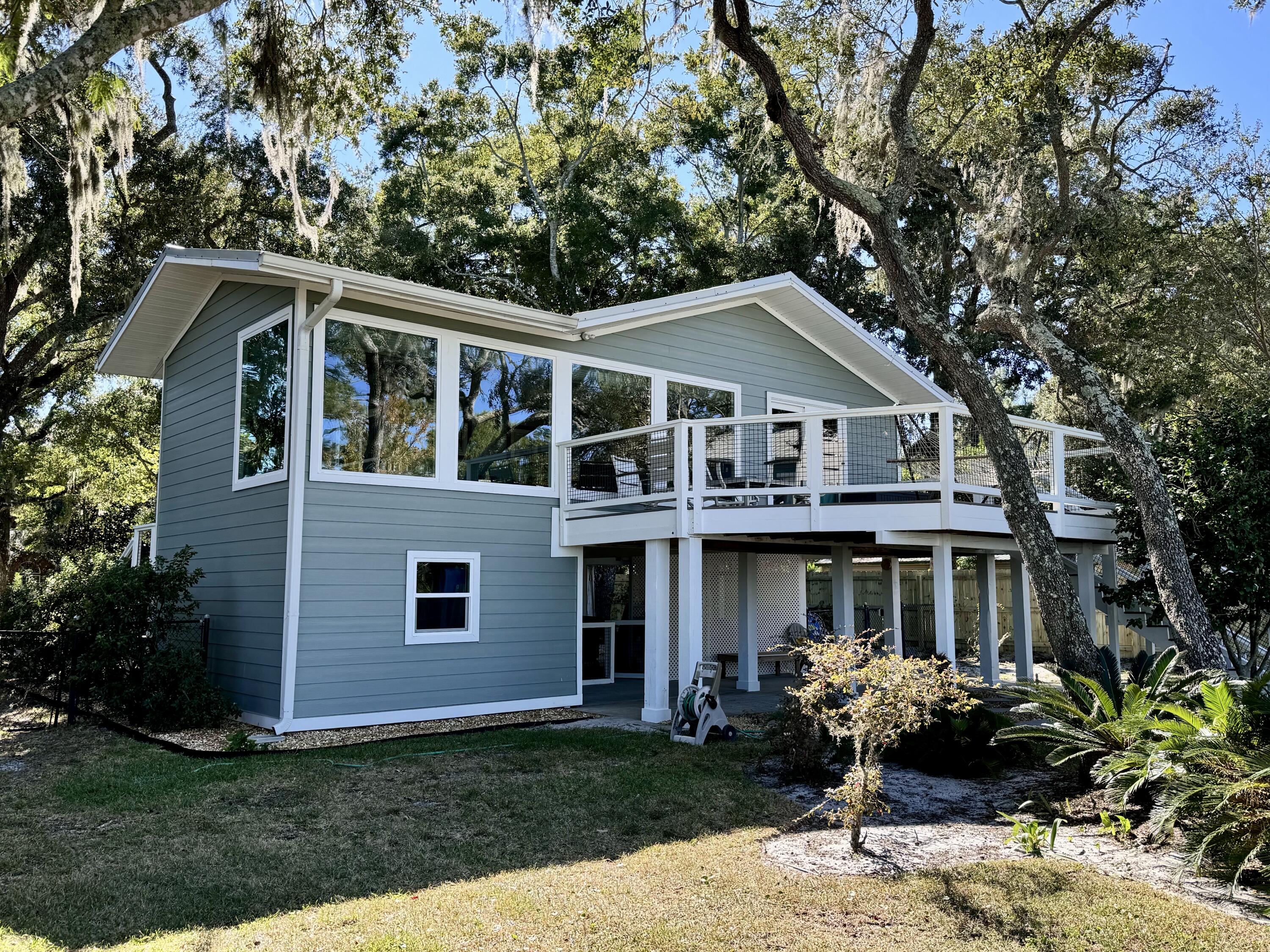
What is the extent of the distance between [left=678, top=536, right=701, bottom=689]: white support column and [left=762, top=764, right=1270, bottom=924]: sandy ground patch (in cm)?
274

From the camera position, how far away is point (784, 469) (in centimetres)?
1275

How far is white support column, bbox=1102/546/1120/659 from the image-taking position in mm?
12758

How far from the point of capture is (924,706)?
593 cm

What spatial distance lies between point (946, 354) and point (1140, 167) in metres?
9.38

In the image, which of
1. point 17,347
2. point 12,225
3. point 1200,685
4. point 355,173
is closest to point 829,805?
point 1200,685

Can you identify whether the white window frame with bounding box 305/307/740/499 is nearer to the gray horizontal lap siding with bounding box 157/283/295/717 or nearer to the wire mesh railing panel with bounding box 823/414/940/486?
the gray horizontal lap siding with bounding box 157/283/295/717

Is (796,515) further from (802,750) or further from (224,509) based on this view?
(224,509)

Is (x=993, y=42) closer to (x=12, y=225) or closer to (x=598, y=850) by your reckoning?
(x=598, y=850)

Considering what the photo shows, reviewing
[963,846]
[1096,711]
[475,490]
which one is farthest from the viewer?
[475,490]

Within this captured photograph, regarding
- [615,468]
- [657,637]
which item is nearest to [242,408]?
[615,468]

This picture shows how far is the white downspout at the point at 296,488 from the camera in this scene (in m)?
9.34

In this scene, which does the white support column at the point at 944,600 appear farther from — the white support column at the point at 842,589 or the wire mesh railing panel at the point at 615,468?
the wire mesh railing panel at the point at 615,468

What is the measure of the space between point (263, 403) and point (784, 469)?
6.39 metres

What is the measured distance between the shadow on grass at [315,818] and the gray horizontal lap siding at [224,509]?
1.50 metres
